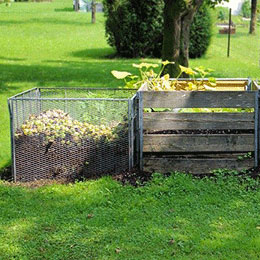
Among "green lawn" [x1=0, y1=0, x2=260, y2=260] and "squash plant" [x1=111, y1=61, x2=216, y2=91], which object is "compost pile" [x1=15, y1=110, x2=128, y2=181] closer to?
"green lawn" [x1=0, y1=0, x2=260, y2=260]

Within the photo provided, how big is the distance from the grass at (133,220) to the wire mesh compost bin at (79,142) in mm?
309

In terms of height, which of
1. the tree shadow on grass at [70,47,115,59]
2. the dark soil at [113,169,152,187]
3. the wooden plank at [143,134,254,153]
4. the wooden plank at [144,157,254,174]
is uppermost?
the wooden plank at [143,134,254,153]

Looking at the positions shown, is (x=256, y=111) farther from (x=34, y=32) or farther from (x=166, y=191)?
(x=34, y=32)

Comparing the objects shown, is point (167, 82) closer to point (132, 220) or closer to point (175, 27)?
point (132, 220)

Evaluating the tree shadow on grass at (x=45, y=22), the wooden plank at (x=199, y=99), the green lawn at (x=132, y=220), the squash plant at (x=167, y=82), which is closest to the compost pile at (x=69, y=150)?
the green lawn at (x=132, y=220)

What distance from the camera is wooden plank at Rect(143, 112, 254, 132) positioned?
5.90 meters

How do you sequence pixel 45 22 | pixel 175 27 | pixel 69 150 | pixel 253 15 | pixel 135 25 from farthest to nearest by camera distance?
pixel 253 15
pixel 45 22
pixel 135 25
pixel 175 27
pixel 69 150

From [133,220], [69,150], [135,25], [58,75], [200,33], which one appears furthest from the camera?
[200,33]

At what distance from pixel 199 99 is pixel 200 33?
16.4 metres

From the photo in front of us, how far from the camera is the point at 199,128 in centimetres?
590

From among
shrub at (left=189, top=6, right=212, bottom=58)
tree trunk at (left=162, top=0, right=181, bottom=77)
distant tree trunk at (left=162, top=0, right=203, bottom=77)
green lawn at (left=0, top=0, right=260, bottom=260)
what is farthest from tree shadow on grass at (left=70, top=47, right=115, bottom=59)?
green lawn at (left=0, top=0, right=260, bottom=260)

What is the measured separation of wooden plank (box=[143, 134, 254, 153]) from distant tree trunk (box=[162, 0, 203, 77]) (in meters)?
6.04

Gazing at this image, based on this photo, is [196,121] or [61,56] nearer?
[196,121]

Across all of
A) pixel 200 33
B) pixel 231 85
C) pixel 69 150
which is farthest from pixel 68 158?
pixel 200 33
